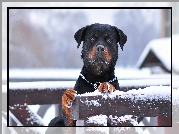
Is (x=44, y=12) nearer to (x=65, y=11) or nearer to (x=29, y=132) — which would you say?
(x=65, y=11)

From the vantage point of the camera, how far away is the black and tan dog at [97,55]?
8.90ft

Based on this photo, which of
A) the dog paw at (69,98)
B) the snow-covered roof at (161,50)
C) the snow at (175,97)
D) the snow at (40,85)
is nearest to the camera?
the dog paw at (69,98)

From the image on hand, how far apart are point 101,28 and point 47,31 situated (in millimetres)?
958

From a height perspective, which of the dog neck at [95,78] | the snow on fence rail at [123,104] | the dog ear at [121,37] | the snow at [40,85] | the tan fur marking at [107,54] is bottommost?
the snow on fence rail at [123,104]

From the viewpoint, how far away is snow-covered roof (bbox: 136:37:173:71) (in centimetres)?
336

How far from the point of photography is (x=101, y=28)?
2.78m

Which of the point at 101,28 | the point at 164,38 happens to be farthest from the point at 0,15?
the point at 164,38

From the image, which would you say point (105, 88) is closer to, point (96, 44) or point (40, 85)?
point (96, 44)

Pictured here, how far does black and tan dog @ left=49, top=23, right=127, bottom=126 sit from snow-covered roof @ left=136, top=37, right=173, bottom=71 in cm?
59

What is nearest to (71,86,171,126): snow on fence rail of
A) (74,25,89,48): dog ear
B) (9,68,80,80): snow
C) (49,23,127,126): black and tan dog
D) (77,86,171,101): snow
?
(77,86,171,101): snow

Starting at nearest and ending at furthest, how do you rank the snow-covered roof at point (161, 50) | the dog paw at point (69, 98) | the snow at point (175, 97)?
the dog paw at point (69, 98) < the snow at point (175, 97) < the snow-covered roof at point (161, 50)

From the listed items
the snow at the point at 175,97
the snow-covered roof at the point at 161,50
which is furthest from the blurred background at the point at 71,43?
the snow at the point at 175,97

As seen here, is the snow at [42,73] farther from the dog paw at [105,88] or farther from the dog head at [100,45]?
the dog paw at [105,88]

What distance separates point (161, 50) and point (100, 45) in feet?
3.39
